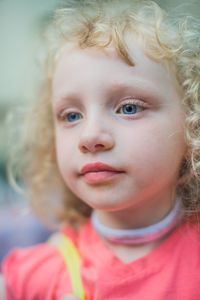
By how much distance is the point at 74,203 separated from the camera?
911 millimetres

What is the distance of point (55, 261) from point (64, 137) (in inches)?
8.5

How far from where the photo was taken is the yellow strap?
2.40ft

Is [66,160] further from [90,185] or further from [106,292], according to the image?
[106,292]

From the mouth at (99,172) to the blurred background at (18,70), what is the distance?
235mm

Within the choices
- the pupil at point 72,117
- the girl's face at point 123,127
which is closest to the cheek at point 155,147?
the girl's face at point 123,127

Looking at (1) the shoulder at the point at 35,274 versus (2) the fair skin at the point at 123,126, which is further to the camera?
(1) the shoulder at the point at 35,274

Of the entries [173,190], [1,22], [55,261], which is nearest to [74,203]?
[55,261]

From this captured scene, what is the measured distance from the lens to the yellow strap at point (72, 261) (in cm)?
73

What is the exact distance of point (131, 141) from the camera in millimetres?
648

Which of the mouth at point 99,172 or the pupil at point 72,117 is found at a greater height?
the pupil at point 72,117

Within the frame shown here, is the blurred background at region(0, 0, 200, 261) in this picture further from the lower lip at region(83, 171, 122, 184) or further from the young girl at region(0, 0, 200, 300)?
the lower lip at region(83, 171, 122, 184)

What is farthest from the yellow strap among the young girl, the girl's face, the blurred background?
the blurred background

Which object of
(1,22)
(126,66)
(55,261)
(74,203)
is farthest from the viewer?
(1,22)

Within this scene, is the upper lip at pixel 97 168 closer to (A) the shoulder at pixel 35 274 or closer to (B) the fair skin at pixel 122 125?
(B) the fair skin at pixel 122 125
